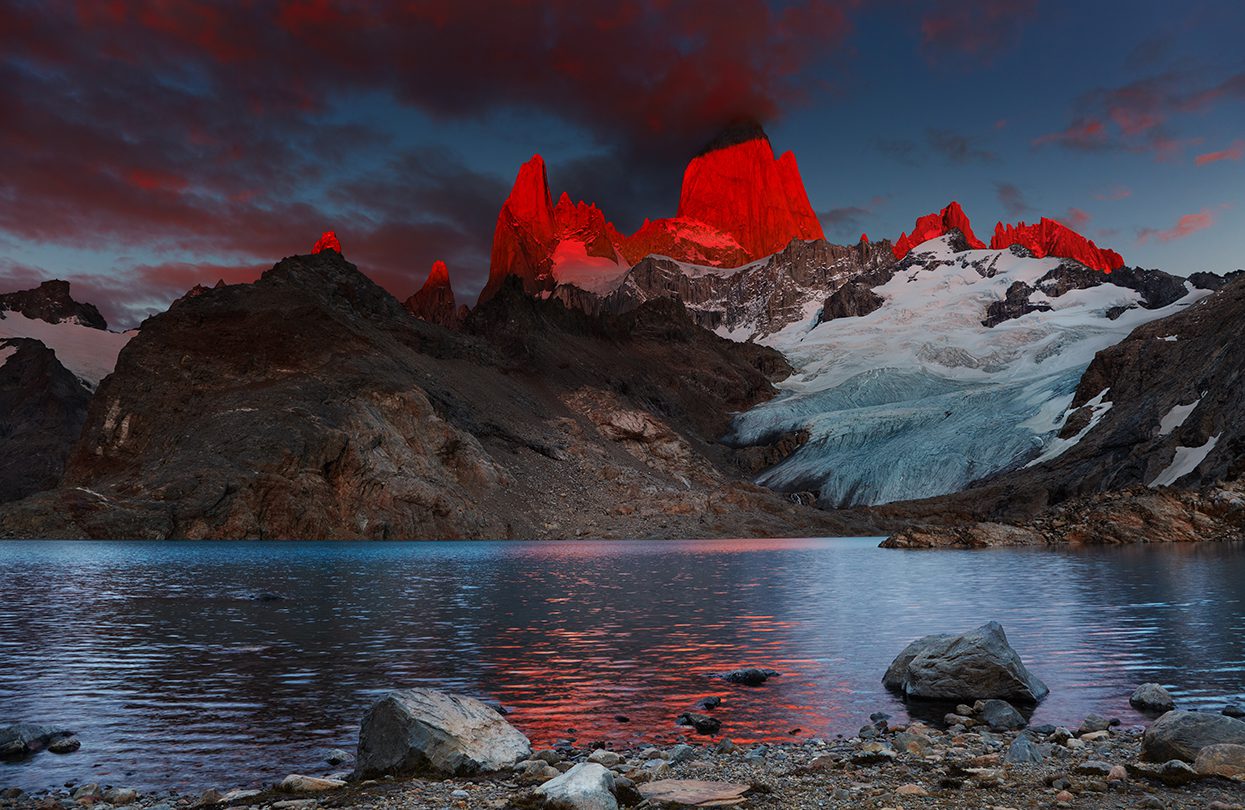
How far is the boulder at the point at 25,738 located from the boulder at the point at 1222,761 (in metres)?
20.4

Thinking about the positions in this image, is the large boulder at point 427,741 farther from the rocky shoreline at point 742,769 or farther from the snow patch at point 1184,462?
the snow patch at point 1184,462

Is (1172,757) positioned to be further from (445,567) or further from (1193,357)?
(1193,357)

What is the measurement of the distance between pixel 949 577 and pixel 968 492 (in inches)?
5550

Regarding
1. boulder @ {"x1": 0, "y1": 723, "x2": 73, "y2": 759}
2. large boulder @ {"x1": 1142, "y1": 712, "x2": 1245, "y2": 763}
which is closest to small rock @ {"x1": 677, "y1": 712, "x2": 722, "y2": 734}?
large boulder @ {"x1": 1142, "y1": 712, "x2": 1245, "y2": 763}

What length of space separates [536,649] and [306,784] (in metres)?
17.7

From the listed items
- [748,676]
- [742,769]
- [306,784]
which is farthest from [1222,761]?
[306,784]

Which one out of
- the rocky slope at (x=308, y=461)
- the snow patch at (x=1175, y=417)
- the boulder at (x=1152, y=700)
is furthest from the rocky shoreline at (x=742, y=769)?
the snow patch at (x=1175, y=417)

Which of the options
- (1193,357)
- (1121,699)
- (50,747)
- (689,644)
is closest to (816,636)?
(689,644)

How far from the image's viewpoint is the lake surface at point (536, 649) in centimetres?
1936

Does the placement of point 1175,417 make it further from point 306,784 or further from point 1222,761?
point 306,784

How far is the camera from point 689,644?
3322 cm

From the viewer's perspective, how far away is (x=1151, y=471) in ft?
456

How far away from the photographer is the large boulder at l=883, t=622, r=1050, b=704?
71.2ft

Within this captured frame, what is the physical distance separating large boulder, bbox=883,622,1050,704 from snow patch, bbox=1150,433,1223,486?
4922 inches
